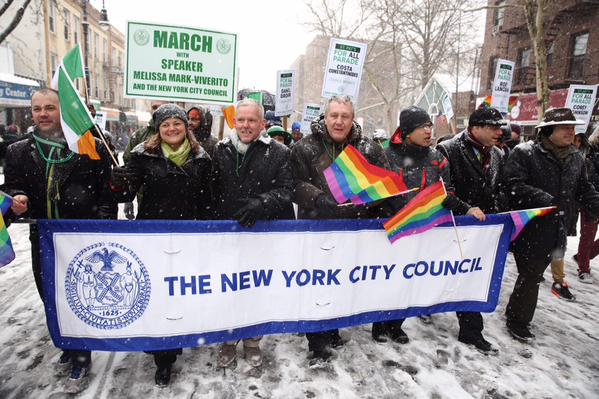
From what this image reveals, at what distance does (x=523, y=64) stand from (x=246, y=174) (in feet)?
84.7

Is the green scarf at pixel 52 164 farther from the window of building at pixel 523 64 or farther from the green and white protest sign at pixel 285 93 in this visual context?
the window of building at pixel 523 64

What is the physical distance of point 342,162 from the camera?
2.91 metres

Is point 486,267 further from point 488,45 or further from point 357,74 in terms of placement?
point 488,45

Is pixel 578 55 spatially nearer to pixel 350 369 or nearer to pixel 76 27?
pixel 350 369

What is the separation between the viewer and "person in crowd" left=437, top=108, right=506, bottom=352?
3.56 m

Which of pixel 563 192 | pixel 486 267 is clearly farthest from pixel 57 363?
pixel 563 192

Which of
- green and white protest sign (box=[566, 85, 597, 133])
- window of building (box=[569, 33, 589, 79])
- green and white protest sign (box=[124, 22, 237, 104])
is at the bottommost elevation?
green and white protest sign (box=[124, 22, 237, 104])

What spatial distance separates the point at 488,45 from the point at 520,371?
28.0m

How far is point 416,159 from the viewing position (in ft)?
11.4

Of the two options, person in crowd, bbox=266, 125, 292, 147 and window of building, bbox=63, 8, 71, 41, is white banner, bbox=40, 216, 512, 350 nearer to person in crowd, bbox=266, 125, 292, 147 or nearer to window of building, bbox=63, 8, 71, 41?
Answer: person in crowd, bbox=266, 125, 292, 147

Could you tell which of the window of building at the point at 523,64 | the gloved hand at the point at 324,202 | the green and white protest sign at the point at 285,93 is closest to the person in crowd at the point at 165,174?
the gloved hand at the point at 324,202

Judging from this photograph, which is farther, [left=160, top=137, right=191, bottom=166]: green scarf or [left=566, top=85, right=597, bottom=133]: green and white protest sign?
[left=566, top=85, right=597, bottom=133]: green and white protest sign

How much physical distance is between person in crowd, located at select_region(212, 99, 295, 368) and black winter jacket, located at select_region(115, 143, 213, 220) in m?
0.17

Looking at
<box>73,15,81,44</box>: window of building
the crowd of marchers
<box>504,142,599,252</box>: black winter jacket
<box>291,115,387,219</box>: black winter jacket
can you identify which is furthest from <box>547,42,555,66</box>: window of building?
<box>73,15,81,44</box>: window of building
